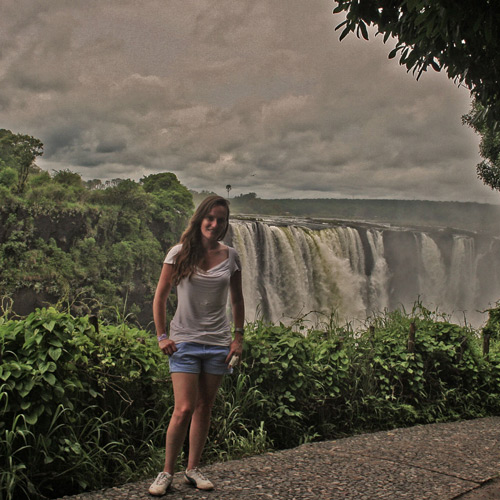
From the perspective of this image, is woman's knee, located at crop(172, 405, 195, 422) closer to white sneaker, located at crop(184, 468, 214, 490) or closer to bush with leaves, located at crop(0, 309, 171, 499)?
white sneaker, located at crop(184, 468, 214, 490)

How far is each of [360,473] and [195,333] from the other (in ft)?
4.36

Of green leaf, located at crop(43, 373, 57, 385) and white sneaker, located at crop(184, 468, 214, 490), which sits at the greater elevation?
green leaf, located at crop(43, 373, 57, 385)

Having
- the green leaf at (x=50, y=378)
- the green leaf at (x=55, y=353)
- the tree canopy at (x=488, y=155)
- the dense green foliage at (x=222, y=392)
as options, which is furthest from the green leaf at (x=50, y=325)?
the tree canopy at (x=488, y=155)

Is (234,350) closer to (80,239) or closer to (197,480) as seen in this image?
(197,480)

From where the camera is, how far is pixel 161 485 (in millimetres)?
2984

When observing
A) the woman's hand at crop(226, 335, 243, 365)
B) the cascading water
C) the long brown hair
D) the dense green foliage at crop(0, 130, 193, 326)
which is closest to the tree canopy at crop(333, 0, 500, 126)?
the long brown hair

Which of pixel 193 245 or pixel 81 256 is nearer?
pixel 193 245

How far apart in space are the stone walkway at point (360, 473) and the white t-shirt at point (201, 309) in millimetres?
801

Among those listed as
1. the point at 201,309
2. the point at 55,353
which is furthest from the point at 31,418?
the point at 201,309

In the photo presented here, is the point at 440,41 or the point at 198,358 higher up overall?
the point at 440,41

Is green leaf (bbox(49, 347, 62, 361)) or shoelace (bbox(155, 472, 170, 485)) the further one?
green leaf (bbox(49, 347, 62, 361))

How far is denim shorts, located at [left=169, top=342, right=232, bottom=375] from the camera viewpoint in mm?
3025

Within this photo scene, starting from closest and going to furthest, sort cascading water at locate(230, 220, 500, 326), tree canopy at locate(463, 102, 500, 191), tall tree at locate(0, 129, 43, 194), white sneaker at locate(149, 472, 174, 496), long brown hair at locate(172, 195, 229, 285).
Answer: white sneaker at locate(149, 472, 174, 496) → long brown hair at locate(172, 195, 229, 285) → tree canopy at locate(463, 102, 500, 191) → cascading water at locate(230, 220, 500, 326) → tall tree at locate(0, 129, 43, 194)

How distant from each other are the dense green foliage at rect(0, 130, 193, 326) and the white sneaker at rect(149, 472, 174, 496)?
23183 mm
